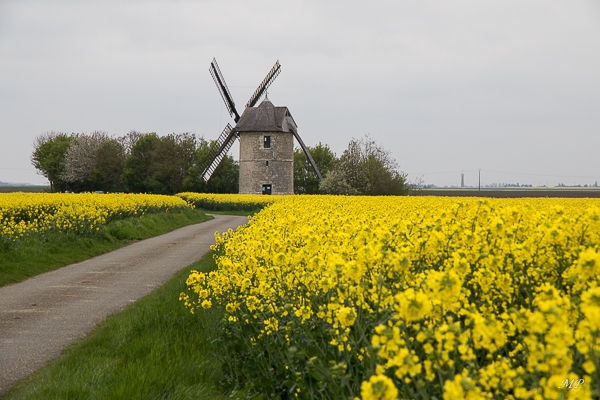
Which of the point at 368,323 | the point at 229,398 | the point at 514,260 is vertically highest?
the point at 514,260

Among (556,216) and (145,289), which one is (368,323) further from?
(145,289)

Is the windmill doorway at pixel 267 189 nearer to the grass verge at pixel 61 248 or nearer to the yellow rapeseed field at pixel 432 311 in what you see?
the grass verge at pixel 61 248

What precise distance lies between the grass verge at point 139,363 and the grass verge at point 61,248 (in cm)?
589

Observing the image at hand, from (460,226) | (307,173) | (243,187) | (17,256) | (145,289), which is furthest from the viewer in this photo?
(307,173)

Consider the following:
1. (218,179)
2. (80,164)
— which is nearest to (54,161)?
(80,164)

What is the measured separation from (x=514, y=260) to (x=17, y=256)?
1357 centimetres

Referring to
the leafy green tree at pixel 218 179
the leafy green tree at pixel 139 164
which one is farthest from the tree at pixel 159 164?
the leafy green tree at pixel 218 179

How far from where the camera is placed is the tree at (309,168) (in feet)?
260

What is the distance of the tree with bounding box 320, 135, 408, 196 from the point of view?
198 feet

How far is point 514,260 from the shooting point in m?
4.94

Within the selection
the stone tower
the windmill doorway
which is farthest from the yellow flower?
the windmill doorway

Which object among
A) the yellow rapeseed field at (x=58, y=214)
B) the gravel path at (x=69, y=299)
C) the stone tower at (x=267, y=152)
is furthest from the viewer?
the stone tower at (x=267, y=152)

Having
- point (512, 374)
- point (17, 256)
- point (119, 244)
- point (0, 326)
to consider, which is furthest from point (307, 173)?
point (512, 374)

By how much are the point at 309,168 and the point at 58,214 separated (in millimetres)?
62246
